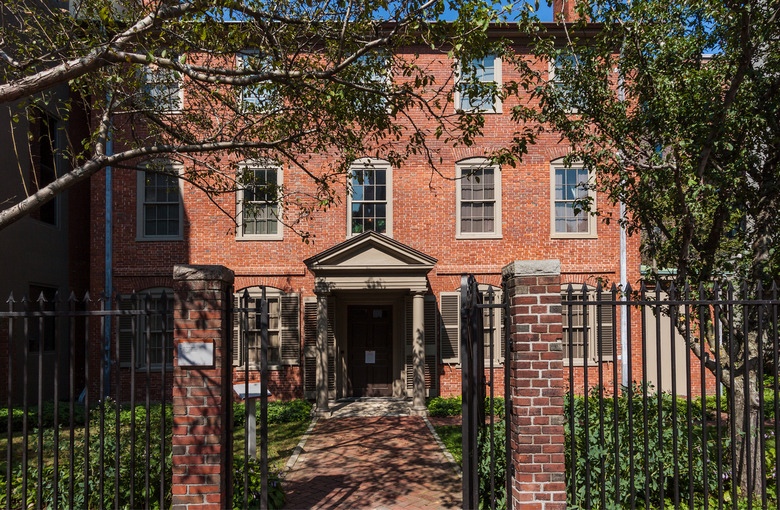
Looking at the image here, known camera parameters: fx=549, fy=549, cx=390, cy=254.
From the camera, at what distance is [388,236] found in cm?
1334

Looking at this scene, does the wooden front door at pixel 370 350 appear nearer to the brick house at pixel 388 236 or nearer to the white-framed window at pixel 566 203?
the brick house at pixel 388 236

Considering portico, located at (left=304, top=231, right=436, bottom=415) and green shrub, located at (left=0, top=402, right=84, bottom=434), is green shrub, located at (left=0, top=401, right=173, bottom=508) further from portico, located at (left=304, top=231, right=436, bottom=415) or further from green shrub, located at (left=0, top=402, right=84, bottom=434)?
portico, located at (left=304, top=231, right=436, bottom=415)

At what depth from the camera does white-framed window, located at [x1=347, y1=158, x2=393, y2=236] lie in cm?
1357

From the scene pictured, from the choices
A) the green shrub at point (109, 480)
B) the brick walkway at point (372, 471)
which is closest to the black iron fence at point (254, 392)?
the brick walkway at point (372, 471)

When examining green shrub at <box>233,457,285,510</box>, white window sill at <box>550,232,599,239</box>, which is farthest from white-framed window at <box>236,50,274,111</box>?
white window sill at <box>550,232,599,239</box>

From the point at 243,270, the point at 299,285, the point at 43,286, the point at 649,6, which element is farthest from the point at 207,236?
the point at 649,6

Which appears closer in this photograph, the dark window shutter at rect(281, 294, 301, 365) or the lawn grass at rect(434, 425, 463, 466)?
the lawn grass at rect(434, 425, 463, 466)

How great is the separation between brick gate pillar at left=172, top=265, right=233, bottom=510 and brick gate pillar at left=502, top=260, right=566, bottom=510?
255 centimetres

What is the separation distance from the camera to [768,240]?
21.6 ft

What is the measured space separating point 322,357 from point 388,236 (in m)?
3.31

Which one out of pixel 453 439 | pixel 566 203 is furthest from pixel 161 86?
pixel 566 203

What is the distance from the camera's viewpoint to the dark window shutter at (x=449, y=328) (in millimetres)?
13352

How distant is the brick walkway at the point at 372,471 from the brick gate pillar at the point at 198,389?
1.80 m

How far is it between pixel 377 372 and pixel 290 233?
4108 mm
